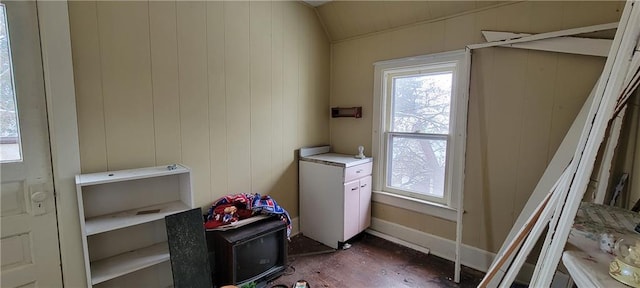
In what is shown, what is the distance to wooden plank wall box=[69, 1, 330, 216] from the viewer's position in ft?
6.01

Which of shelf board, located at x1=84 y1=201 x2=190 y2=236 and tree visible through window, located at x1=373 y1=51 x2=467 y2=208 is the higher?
tree visible through window, located at x1=373 y1=51 x2=467 y2=208

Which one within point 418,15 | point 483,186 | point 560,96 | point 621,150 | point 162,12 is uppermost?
point 418,15

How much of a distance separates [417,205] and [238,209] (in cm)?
175

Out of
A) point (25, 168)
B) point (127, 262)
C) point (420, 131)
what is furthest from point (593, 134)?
point (25, 168)

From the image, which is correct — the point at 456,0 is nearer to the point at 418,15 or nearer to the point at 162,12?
the point at 418,15

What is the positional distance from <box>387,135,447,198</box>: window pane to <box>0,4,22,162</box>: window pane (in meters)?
2.89

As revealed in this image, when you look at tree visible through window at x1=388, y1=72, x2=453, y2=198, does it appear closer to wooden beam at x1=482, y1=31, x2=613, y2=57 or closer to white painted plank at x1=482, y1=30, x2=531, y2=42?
white painted plank at x1=482, y1=30, x2=531, y2=42

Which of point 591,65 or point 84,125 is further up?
point 591,65

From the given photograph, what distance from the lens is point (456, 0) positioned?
7.83 ft

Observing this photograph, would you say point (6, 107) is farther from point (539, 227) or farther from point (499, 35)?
point (499, 35)

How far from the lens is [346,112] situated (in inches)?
130

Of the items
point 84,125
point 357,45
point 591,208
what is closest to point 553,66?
point 591,208

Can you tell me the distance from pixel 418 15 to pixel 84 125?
2.82m

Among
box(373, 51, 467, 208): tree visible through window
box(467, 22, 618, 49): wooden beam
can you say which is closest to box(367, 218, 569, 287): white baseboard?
box(373, 51, 467, 208): tree visible through window
